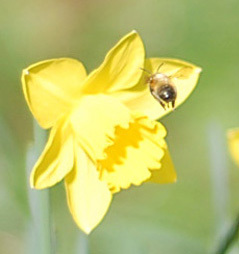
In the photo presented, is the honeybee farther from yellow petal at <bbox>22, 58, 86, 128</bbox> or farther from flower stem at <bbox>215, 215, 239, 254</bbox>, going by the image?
flower stem at <bbox>215, 215, 239, 254</bbox>

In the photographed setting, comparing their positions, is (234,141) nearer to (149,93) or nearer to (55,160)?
(149,93)

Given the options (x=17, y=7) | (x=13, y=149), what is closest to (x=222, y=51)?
(x=17, y=7)

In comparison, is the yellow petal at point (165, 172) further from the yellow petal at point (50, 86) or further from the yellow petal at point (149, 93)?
the yellow petal at point (50, 86)

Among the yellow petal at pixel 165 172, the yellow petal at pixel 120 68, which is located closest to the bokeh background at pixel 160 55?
the yellow petal at pixel 165 172

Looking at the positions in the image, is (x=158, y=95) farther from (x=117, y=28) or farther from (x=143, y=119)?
(x=117, y=28)

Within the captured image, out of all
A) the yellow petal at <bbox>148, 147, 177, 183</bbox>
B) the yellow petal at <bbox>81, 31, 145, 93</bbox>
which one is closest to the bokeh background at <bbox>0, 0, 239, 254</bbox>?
the yellow petal at <bbox>148, 147, 177, 183</bbox>

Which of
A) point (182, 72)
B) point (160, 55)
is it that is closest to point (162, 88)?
point (182, 72)

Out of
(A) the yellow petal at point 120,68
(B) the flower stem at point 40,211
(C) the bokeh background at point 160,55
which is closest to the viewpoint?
(B) the flower stem at point 40,211
